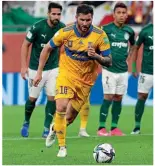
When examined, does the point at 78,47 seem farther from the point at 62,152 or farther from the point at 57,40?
the point at 62,152

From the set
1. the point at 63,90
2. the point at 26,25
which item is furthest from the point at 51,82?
the point at 26,25

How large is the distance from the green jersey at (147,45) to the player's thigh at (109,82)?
0.65m

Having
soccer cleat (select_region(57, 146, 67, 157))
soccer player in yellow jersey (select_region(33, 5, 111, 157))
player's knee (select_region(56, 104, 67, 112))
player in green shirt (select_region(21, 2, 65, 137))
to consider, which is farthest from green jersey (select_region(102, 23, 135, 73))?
soccer cleat (select_region(57, 146, 67, 157))

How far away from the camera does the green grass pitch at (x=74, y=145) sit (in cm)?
1004

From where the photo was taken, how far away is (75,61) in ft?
36.2

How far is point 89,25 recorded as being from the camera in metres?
10.8

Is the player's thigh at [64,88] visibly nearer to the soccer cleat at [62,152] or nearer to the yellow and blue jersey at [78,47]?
the yellow and blue jersey at [78,47]

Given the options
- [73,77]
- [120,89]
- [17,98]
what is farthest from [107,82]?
[17,98]

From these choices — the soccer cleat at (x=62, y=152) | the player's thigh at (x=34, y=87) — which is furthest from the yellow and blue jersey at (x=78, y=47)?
the player's thigh at (x=34, y=87)

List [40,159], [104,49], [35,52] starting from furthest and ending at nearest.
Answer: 1. [35,52]
2. [104,49]
3. [40,159]

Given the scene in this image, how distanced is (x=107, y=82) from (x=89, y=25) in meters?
3.30

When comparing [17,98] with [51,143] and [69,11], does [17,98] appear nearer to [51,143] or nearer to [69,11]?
[69,11]

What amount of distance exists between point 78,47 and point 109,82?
3078mm

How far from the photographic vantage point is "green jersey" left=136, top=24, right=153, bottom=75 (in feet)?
46.2
